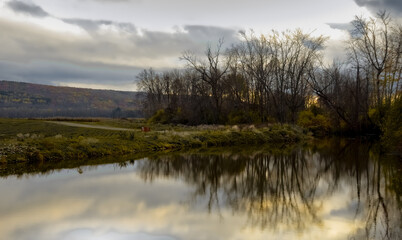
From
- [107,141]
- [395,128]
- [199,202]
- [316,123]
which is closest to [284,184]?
[199,202]

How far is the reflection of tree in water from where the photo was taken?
904 centimetres

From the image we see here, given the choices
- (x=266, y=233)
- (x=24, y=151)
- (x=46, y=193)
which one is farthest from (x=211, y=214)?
(x=24, y=151)

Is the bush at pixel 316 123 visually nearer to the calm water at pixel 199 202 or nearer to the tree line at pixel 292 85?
the tree line at pixel 292 85

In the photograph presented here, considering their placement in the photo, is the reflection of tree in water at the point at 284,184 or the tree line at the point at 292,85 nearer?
the reflection of tree in water at the point at 284,184

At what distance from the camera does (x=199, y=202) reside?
10922mm

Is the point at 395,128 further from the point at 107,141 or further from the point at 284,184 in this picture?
the point at 107,141

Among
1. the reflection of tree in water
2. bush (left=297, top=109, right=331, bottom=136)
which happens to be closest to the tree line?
bush (left=297, top=109, right=331, bottom=136)

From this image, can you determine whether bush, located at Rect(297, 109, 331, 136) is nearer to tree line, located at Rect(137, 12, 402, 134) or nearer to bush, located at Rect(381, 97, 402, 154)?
tree line, located at Rect(137, 12, 402, 134)

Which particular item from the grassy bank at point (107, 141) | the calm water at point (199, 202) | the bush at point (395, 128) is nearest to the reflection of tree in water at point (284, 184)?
the calm water at point (199, 202)

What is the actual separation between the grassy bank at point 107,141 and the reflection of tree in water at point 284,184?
416 centimetres

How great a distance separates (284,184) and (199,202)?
4674 millimetres

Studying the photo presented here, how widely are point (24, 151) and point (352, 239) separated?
54.9ft

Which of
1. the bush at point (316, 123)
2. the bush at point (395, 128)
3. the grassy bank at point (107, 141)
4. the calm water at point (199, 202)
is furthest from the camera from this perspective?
the bush at point (316, 123)

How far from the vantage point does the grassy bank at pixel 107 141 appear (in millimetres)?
19489
